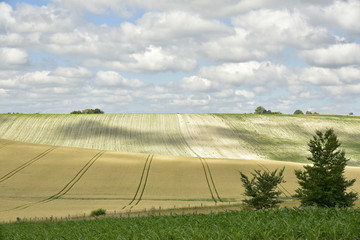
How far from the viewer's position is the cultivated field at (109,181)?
168 feet

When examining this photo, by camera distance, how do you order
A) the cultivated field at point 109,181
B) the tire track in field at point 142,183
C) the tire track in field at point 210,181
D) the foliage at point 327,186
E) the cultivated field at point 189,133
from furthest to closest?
the cultivated field at point 189,133 → the tire track in field at point 210,181 → the tire track in field at point 142,183 → the cultivated field at point 109,181 → the foliage at point 327,186

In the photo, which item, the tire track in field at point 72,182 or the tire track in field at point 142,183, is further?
the tire track in field at point 72,182

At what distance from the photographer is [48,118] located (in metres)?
116

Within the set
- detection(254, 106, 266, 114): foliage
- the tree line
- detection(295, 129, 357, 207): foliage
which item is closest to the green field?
the tree line

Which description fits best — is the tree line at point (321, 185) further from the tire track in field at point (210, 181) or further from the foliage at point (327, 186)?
the tire track in field at point (210, 181)

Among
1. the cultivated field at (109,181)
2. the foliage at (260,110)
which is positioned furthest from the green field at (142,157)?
the foliage at (260,110)

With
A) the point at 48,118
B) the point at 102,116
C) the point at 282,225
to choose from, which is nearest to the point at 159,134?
the point at 102,116

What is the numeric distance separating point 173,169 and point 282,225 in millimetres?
57169

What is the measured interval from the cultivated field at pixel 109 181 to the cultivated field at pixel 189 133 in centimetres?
1202

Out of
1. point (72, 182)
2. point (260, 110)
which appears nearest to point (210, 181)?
point (72, 182)

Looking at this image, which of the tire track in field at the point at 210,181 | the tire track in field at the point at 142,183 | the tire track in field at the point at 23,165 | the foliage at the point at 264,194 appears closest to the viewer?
the foliage at the point at 264,194

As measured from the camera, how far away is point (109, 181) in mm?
63312

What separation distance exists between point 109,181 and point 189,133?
4252 centimetres

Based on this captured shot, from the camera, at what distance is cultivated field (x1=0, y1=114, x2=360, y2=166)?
297 ft
